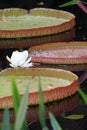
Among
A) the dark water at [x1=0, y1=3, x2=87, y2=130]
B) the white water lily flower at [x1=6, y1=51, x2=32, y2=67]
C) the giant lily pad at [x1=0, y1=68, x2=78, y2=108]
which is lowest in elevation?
the dark water at [x1=0, y1=3, x2=87, y2=130]

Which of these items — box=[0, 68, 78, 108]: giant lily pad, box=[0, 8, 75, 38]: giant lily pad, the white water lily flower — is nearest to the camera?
box=[0, 68, 78, 108]: giant lily pad

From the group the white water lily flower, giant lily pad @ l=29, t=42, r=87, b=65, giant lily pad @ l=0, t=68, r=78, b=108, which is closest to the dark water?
giant lily pad @ l=0, t=68, r=78, b=108

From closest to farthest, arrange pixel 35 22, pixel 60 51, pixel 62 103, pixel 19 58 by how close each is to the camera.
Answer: pixel 62 103 → pixel 19 58 → pixel 60 51 → pixel 35 22

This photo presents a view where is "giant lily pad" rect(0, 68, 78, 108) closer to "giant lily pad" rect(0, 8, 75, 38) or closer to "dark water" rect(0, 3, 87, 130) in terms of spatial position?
"dark water" rect(0, 3, 87, 130)

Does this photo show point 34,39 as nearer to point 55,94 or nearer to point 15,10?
point 15,10

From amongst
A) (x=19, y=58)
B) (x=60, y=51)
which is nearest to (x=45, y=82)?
(x=19, y=58)

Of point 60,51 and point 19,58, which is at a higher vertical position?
point 19,58

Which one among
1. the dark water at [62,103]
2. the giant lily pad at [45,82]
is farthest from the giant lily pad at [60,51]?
the giant lily pad at [45,82]

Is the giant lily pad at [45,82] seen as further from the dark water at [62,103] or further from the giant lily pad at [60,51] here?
the giant lily pad at [60,51]

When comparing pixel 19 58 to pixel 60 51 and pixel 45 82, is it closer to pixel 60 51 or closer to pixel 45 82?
pixel 45 82
